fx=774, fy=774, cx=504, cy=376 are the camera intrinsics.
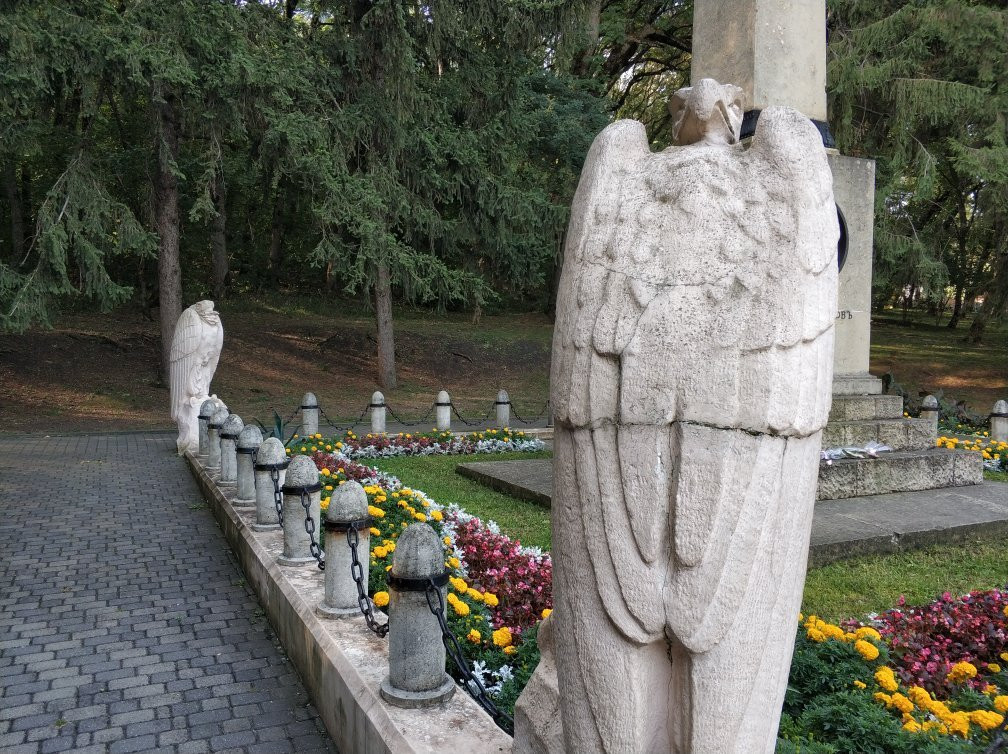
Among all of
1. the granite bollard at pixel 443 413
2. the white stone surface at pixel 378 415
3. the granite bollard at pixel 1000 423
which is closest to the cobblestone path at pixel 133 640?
the white stone surface at pixel 378 415

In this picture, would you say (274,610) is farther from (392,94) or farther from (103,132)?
(103,132)

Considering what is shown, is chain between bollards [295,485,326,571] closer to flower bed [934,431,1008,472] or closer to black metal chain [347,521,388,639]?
black metal chain [347,521,388,639]

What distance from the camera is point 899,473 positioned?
7523mm

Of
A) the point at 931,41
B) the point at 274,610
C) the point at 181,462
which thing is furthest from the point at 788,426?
the point at 931,41

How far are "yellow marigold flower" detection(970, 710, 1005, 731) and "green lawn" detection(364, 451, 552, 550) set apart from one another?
311 centimetres

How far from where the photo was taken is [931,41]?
56.6 feet

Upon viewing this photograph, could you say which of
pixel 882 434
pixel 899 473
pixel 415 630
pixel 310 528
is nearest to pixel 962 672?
pixel 415 630

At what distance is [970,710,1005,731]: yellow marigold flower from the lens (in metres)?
2.94

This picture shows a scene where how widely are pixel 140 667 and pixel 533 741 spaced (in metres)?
3.57

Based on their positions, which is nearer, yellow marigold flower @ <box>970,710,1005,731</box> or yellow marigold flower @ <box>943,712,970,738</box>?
yellow marigold flower @ <box>970,710,1005,731</box>

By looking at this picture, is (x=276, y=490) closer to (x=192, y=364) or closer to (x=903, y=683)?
(x=903, y=683)

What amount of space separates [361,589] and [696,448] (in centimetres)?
275

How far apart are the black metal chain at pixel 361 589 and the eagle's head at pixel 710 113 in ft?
9.46

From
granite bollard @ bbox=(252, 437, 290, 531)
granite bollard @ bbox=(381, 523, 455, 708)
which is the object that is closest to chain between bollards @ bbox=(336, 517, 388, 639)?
granite bollard @ bbox=(381, 523, 455, 708)
